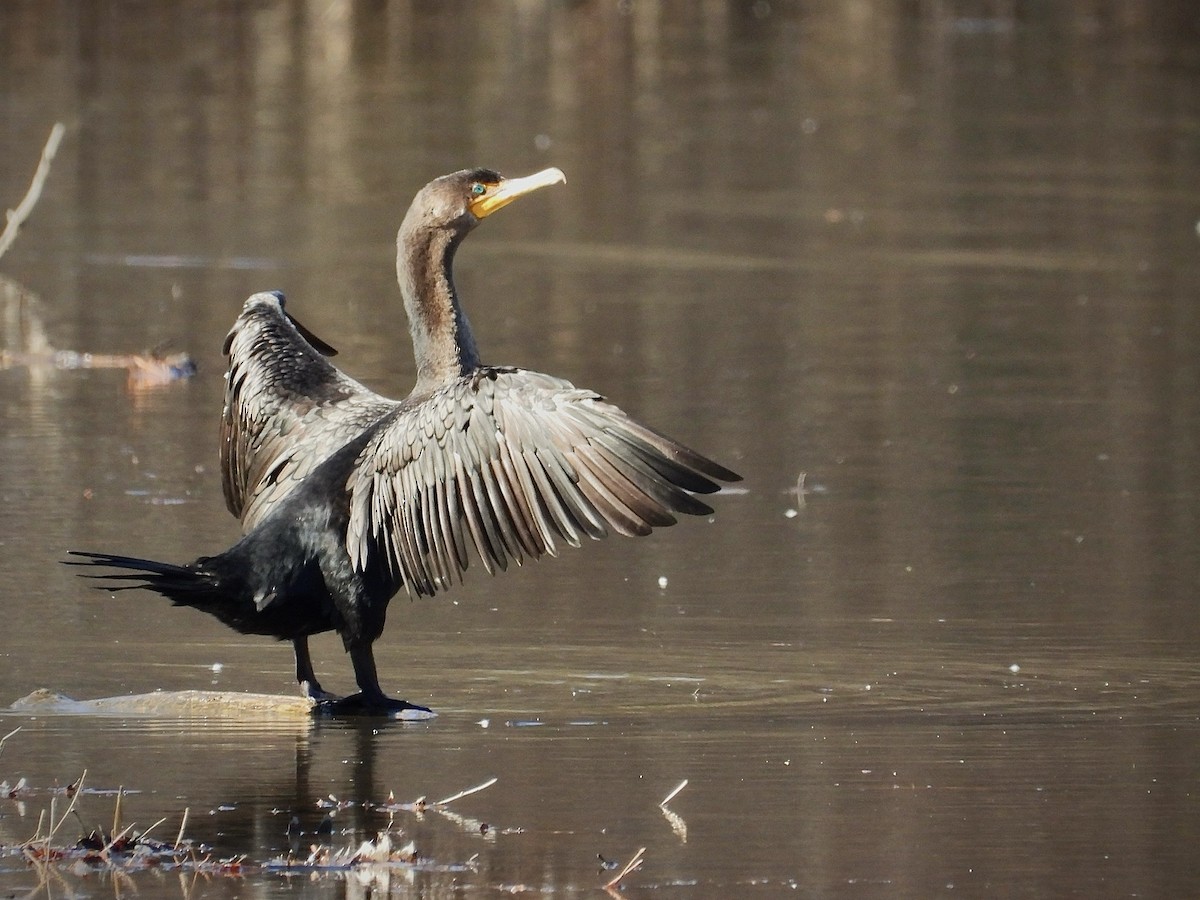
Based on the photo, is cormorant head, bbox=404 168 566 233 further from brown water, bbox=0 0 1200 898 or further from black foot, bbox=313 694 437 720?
black foot, bbox=313 694 437 720

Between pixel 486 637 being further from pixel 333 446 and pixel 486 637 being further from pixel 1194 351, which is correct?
pixel 1194 351

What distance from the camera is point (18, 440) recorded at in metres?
11.5

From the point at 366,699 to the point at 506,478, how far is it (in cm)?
84

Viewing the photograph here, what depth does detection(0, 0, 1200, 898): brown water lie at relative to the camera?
244 inches

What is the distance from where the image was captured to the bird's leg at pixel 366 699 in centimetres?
734

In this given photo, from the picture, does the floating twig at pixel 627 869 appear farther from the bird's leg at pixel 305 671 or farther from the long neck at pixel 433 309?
the long neck at pixel 433 309

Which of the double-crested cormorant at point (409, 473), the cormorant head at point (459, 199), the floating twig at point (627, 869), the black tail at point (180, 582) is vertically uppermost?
the cormorant head at point (459, 199)

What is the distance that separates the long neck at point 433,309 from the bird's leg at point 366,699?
2.73 ft

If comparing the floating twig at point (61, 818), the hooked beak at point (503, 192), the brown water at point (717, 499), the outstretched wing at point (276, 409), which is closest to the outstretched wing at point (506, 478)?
the brown water at point (717, 499)

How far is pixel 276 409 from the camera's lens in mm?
8305

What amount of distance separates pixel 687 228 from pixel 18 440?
8023 mm

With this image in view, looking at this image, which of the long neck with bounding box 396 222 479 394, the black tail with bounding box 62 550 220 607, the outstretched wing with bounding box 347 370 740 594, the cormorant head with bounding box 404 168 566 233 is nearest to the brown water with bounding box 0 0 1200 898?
the black tail with bounding box 62 550 220 607

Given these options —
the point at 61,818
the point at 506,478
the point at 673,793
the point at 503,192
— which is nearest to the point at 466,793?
the point at 673,793

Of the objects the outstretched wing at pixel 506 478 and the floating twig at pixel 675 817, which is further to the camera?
the outstretched wing at pixel 506 478
